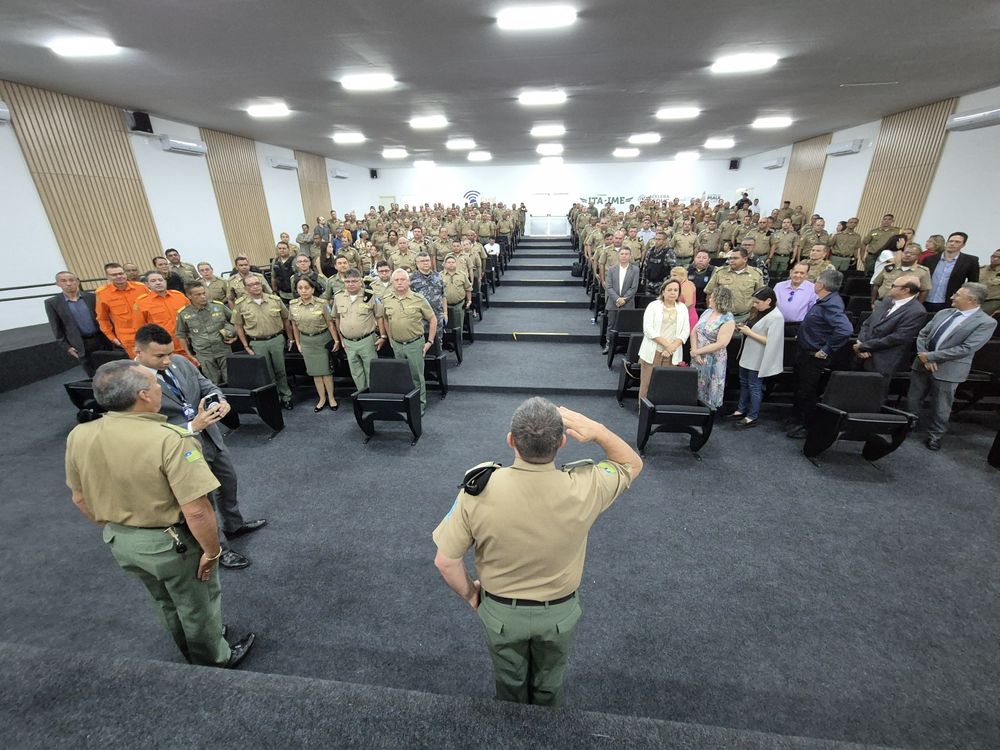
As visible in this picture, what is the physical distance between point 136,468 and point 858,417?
4922 millimetres

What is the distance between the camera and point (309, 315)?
4719 mm

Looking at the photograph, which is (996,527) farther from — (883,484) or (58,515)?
(58,515)

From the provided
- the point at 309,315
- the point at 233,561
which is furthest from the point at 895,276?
the point at 233,561

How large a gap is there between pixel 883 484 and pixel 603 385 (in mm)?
2809

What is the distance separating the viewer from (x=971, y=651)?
2.20 meters

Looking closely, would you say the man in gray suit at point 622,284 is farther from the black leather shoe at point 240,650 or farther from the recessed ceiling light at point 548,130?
the recessed ceiling light at point 548,130

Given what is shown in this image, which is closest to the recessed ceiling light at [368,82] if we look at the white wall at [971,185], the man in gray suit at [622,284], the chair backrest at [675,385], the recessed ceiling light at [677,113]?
the man in gray suit at [622,284]

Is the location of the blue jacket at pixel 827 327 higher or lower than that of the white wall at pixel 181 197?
lower

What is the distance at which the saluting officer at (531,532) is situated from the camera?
4.26ft

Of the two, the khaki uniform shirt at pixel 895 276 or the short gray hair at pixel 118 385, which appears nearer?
the short gray hair at pixel 118 385

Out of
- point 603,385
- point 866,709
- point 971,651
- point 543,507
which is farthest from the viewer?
point 603,385

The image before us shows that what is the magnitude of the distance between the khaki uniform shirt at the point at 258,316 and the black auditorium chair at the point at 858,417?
5.68 metres

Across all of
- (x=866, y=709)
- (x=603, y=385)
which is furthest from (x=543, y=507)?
(x=603, y=385)

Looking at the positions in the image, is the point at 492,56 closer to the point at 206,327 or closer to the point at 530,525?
the point at 206,327
